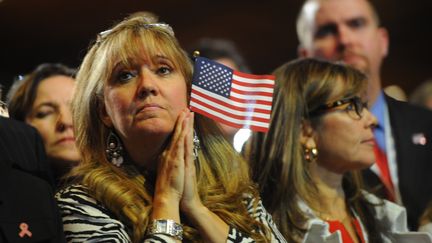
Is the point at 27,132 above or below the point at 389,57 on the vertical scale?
below

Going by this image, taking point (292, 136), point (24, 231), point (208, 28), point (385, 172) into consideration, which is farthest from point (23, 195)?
point (208, 28)

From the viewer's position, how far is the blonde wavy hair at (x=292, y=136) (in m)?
3.46

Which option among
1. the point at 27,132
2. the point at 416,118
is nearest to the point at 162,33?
the point at 27,132

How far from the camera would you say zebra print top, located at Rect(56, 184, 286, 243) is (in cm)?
258

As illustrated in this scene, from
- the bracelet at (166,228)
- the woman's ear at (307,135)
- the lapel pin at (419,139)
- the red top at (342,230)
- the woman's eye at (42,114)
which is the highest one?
the lapel pin at (419,139)

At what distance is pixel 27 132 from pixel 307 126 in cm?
129

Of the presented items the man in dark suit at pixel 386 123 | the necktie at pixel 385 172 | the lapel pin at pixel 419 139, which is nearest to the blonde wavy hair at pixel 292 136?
the necktie at pixel 385 172

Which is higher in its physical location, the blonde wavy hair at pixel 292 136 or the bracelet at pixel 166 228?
the blonde wavy hair at pixel 292 136

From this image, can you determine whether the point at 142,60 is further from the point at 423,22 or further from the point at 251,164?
the point at 423,22

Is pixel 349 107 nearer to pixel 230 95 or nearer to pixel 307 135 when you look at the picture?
pixel 307 135

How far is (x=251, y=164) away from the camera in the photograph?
354cm

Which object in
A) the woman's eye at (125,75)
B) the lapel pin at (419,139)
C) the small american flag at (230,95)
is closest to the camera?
the woman's eye at (125,75)

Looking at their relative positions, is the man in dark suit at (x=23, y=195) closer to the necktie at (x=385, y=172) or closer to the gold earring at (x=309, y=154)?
the gold earring at (x=309, y=154)

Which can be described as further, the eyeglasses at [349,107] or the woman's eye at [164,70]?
the eyeglasses at [349,107]
